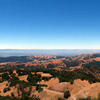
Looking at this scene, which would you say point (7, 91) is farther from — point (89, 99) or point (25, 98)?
point (89, 99)

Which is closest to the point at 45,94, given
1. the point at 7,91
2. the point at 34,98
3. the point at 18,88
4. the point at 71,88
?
the point at 34,98

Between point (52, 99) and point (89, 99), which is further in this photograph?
point (52, 99)

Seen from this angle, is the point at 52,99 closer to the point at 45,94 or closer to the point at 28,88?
the point at 45,94

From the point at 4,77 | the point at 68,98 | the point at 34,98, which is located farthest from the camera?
the point at 4,77

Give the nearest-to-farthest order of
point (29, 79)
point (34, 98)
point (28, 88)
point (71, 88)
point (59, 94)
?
point (59, 94)
point (34, 98)
point (71, 88)
point (28, 88)
point (29, 79)

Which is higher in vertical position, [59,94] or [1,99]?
[59,94]

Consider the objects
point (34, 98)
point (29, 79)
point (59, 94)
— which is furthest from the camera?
point (29, 79)

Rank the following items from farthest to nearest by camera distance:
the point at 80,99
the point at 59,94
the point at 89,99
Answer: the point at 59,94 < the point at 80,99 < the point at 89,99

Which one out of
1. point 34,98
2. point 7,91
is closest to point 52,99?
point 34,98

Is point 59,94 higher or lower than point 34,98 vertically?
higher
